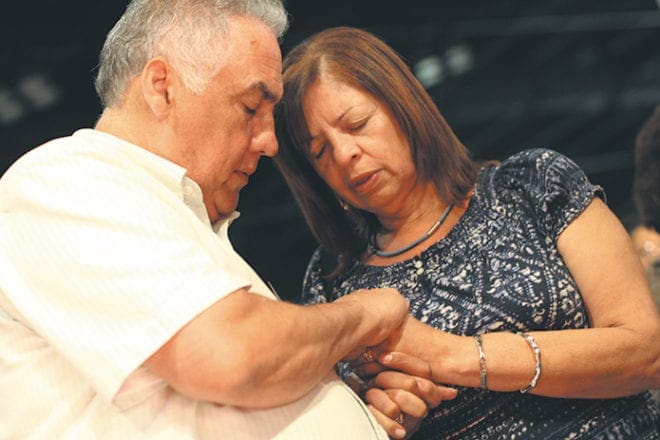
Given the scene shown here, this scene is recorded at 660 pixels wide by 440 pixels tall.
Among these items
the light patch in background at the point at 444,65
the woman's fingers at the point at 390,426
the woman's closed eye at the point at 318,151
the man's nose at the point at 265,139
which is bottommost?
the woman's fingers at the point at 390,426

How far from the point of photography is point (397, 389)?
1643 millimetres

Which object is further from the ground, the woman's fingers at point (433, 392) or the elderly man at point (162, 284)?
the elderly man at point (162, 284)

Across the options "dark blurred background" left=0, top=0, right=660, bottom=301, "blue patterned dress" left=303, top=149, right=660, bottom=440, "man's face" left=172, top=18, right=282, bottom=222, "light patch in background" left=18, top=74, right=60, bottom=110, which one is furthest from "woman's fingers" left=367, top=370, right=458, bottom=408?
"light patch in background" left=18, top=74, right=60, bottom=110

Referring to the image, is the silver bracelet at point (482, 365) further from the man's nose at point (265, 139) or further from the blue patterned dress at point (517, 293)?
the man's nose at point (265, 139)

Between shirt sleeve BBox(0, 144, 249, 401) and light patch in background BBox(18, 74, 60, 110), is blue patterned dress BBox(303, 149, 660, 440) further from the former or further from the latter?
light patch in background BBox(18, 74, 60, 110)

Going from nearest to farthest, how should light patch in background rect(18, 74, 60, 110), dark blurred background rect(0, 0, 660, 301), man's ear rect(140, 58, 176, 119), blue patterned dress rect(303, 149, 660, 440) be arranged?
man's ear rect(140, 58, 176, 119)
blue patterned dress rect(303, 149, 660, 440)
dark blurred background rect(0, 0, 660, 301)
light patch in background rect(18, 74, 60, 110)

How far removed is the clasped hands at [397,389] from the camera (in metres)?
1.63

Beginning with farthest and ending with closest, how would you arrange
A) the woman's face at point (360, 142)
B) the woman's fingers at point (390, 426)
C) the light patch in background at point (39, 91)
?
1. the light patch in background at point (39, 91)
2. the woman's face at point (360, 142)
3. the woman's fingers at point (390, 426)

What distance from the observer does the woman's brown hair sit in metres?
2.03

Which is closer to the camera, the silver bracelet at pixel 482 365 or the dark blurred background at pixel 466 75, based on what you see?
the silver bracelet at pixel 482 365

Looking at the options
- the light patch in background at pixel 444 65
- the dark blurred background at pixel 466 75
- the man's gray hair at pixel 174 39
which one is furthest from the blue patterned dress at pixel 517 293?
the light patch in background at pixel 444 65

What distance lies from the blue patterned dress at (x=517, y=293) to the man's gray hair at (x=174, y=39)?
0.67 meters

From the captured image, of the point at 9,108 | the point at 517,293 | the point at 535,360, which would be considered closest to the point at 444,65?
the point at 9,108

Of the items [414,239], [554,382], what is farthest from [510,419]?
[414,239]
